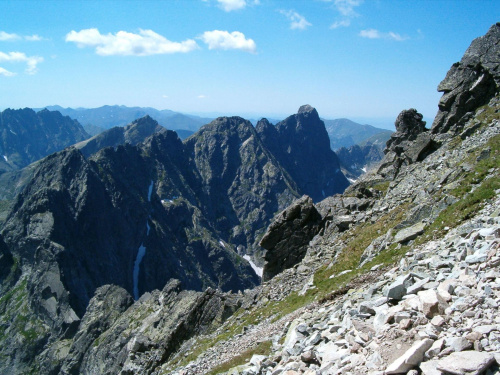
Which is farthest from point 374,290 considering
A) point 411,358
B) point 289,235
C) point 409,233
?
point 289,235

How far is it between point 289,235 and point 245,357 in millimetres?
31283

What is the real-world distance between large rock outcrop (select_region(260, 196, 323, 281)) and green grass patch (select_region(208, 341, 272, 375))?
2842 centimetres

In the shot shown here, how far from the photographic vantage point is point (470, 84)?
184 feet

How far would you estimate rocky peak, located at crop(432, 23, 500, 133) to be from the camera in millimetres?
54875

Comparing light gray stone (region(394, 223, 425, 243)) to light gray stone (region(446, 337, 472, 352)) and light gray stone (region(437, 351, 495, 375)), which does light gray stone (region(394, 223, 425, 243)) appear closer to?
light gray stone (region(446, 337, 472, 352))

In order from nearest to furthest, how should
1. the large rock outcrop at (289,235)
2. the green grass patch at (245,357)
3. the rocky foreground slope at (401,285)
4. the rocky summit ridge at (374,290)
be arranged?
the rocky foreground slope at (401,285), the rocky summit ridge at (374,290), the green grass patch at (245,357), the large rock outcrop at (289,235)

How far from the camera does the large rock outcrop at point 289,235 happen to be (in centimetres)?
4972

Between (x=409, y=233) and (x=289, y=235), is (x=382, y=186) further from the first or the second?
(x=409, y=233)

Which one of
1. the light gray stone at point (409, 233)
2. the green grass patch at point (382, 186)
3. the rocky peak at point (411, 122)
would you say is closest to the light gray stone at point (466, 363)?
the light gray stone at point (409, 233)

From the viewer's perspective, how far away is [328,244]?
40.6 m

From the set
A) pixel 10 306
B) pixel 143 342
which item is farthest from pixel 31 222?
pixel 143 342

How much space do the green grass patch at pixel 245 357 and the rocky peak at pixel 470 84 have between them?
1981 inches

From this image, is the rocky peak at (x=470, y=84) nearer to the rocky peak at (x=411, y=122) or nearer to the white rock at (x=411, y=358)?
the rocky peak at (x=411, y=122)

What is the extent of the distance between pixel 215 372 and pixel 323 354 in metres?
12.2
